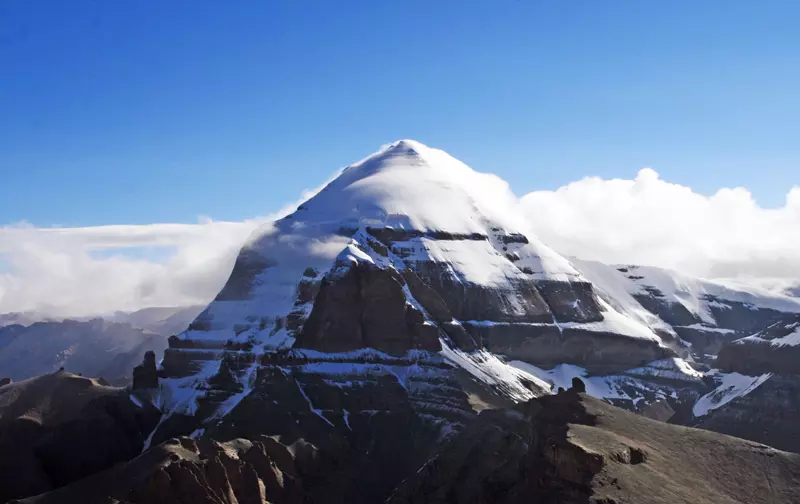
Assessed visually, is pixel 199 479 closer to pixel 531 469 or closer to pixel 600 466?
pixel 531 469

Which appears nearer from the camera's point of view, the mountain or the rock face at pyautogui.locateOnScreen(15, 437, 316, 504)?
the mountain

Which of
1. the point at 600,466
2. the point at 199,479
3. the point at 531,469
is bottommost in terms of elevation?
the point at 199,479

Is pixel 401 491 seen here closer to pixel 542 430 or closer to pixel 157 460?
pixel 542 430

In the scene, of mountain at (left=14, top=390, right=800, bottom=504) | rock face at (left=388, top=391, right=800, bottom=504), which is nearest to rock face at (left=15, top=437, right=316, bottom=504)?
mountain at (left=14, top=390, right=800, bottom=504)

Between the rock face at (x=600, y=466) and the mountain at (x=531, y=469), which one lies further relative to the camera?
the mountain at (x=531, y=469)

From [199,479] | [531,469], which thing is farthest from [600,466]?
[199,479]

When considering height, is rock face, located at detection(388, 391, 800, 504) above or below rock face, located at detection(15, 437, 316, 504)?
above

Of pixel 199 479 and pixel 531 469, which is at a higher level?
pixel 531 469

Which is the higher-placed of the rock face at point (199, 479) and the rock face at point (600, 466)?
the rock face at point (600, 466)

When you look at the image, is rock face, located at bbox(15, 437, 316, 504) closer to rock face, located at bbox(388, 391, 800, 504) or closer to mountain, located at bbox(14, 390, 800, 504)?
mountain, located at bbox(14, 390, 800, 504)

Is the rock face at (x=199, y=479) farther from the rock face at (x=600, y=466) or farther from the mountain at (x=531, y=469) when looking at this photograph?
the rock face at (x=600, y=466)

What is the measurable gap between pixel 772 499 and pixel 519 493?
27.8 meters

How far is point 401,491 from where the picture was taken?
163 m

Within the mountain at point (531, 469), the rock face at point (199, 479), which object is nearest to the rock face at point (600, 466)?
the mountain at point (531, 469)
